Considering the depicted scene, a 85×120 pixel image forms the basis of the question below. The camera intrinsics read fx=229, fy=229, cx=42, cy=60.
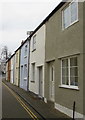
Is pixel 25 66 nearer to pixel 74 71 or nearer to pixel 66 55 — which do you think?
pixel 66 55

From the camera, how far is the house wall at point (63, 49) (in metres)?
8.88

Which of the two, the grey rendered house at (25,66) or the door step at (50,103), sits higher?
the grey rendered house at (25,66)

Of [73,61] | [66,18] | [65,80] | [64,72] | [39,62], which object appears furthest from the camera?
[39,62]

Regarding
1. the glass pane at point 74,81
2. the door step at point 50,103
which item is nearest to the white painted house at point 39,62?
the door step at point 50,103

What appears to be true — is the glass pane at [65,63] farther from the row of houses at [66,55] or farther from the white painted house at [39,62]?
the white painted house at [39,62]

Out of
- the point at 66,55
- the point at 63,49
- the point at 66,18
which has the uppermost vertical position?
the point at 66,18

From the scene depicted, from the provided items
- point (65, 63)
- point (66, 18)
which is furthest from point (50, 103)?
point (66, 18)

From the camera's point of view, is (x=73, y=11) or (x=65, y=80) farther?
(x=65, y=80)

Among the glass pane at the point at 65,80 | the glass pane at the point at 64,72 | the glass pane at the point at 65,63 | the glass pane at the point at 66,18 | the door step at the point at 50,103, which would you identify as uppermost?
the glass pane at the point at 66,18

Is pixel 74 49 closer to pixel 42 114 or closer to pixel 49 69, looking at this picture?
pixel 42 114

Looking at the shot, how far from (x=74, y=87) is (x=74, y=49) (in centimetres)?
156

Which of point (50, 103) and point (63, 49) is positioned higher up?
point (63, 49)

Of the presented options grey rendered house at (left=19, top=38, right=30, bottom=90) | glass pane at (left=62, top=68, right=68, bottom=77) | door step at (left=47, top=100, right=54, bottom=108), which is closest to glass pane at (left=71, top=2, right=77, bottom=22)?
glass pane at (left=62, top=68, right=68, bottom=77)

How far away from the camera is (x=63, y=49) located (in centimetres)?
1082
